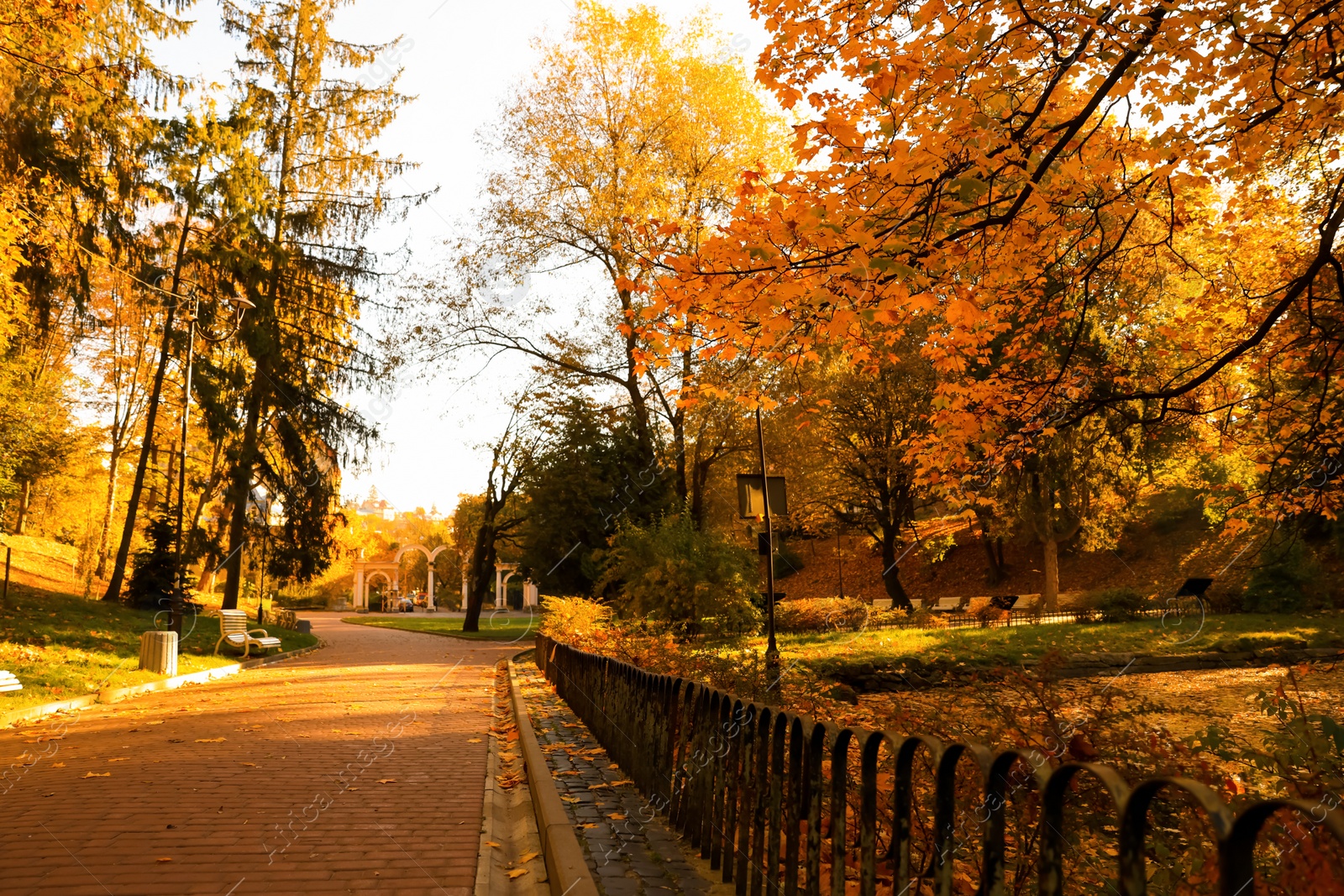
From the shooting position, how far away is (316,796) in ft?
22.6

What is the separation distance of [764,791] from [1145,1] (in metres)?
6.03

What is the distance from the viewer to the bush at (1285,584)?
2647 centimetres

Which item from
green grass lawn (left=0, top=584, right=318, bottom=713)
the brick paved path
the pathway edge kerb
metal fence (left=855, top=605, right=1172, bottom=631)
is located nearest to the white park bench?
green grass lawn (left=0, top=584, right=318, bottom=713)

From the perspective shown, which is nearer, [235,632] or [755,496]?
[755,496]

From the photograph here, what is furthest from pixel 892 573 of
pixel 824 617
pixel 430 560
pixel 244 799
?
pixel 430 560

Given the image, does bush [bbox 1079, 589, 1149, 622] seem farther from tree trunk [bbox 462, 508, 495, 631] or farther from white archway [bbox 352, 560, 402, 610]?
white archway [bbox 352, 560, 402, 610]

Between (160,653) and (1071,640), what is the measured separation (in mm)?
20320

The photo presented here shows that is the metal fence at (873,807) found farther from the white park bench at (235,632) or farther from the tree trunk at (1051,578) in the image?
the tree trunk at (1051,578)

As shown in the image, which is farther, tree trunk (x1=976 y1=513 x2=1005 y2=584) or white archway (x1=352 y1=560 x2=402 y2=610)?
white archway (x1=352 y1=560 x2=402 y2=610)

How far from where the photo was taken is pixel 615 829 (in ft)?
18.9

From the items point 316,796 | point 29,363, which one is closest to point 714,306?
point 316,796

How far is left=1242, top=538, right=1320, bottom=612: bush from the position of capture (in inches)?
1042

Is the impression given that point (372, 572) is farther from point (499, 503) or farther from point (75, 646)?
point (75, 646)

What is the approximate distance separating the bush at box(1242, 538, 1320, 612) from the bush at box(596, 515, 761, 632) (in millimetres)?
15762
